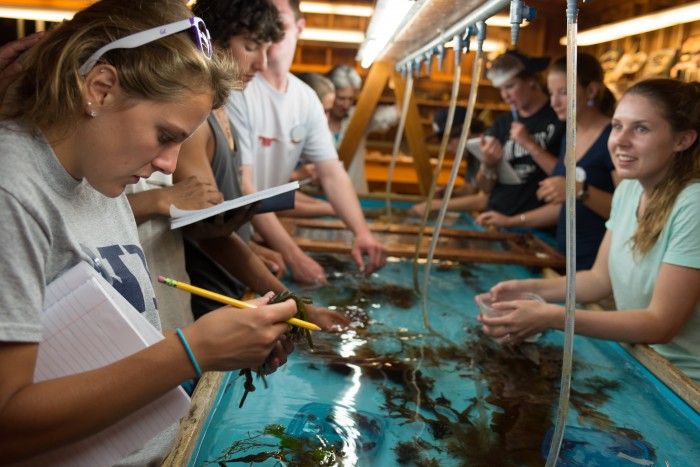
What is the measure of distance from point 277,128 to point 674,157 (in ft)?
6.25

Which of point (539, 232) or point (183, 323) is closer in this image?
point (183, 323)

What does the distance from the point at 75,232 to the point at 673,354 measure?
1.82 m

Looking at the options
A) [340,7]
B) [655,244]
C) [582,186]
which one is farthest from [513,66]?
[340,7]

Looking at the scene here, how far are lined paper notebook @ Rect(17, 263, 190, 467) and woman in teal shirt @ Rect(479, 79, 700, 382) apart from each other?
117 centimetres

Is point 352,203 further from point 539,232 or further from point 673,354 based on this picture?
point 673,354

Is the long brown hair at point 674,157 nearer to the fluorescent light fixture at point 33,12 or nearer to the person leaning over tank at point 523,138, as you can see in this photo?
the person leaning over tank at point 523,138

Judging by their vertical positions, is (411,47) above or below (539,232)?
above

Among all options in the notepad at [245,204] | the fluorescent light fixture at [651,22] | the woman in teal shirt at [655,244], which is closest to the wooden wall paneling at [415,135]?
the fluorescent light fixture at [651,22]

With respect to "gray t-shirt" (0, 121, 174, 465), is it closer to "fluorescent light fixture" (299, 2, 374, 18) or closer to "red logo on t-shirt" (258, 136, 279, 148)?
"red logo on t-shirt" (258, 136, 279, 148)

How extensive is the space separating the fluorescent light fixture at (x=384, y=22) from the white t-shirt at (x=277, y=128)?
46cm

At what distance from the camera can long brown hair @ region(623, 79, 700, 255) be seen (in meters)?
1.99


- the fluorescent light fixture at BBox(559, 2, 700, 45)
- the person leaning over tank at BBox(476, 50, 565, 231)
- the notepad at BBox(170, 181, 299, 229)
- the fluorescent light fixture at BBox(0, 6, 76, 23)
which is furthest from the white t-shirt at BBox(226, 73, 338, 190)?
the fluorescent light fixture at BBox(0, 6, 76, 23)

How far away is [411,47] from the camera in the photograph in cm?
349

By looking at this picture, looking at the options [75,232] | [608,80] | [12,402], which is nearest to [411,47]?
[75,232]
